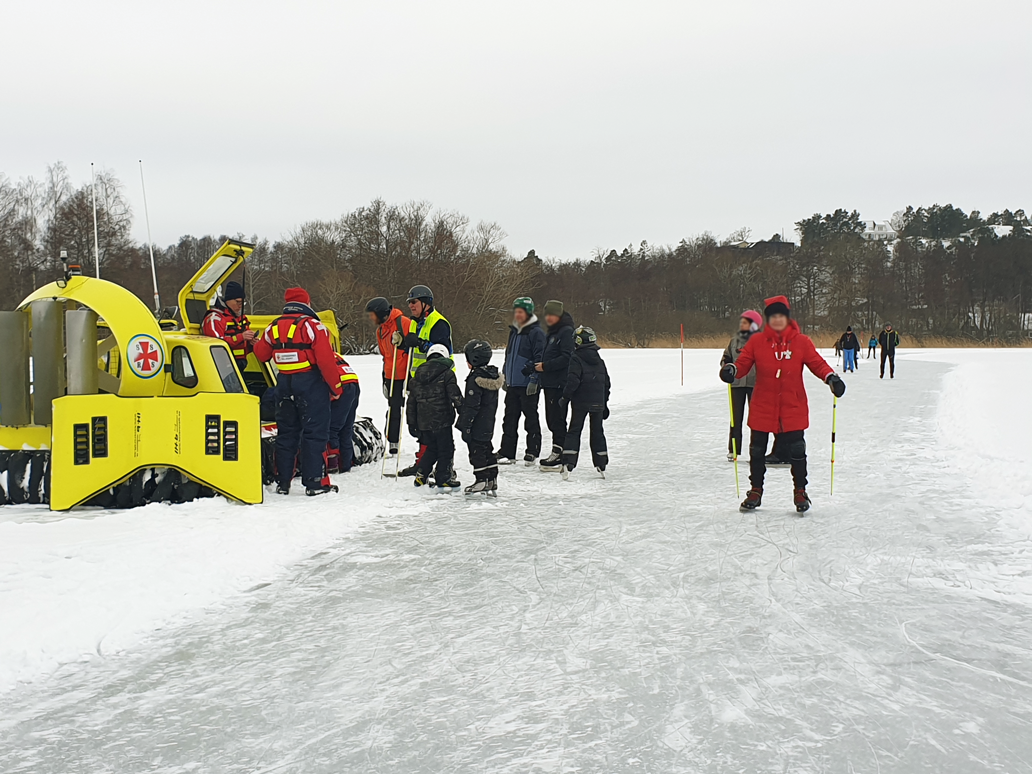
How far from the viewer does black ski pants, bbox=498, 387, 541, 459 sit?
10.3 m

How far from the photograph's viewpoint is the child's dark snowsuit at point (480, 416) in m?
8.23

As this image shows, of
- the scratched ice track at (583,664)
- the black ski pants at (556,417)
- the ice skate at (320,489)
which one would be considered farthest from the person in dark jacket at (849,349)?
the ice skate at (320,489)

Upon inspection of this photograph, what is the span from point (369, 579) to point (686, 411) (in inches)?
485

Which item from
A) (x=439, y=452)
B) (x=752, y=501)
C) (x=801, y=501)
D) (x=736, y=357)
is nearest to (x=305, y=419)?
(x=439, y=452)

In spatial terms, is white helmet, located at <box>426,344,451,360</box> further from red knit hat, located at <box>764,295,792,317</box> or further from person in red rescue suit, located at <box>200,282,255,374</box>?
red knit hat, located at <box>764,295,792,317</box>

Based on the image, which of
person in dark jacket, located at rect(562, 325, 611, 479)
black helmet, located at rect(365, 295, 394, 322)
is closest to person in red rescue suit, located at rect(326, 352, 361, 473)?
black helmet, located at rect(365, 295, 394, 322)

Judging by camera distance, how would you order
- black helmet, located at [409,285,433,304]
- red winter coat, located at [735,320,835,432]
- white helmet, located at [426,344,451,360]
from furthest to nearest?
1. black helmet, located at [409,285,433,304]
2. white helmet, located at [426,344,451,360]
3. red winter coat, located at [735,320,835,432]

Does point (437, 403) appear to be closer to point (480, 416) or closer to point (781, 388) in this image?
point (480, 416)

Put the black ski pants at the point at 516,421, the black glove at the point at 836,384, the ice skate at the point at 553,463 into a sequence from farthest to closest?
the black ski pants at the point at 516,421 < the ice skate at the point at 553,463 < the black glove at the point at 836,384

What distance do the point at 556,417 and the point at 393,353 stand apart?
2.08 m

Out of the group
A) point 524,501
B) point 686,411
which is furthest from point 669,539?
point 686,411

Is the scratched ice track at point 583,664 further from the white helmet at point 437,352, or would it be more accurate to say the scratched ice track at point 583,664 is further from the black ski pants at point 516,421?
the black ski pants at point 516,421

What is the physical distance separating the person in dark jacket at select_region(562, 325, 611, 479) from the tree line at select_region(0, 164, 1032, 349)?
34.3 metres

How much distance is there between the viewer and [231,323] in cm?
905
